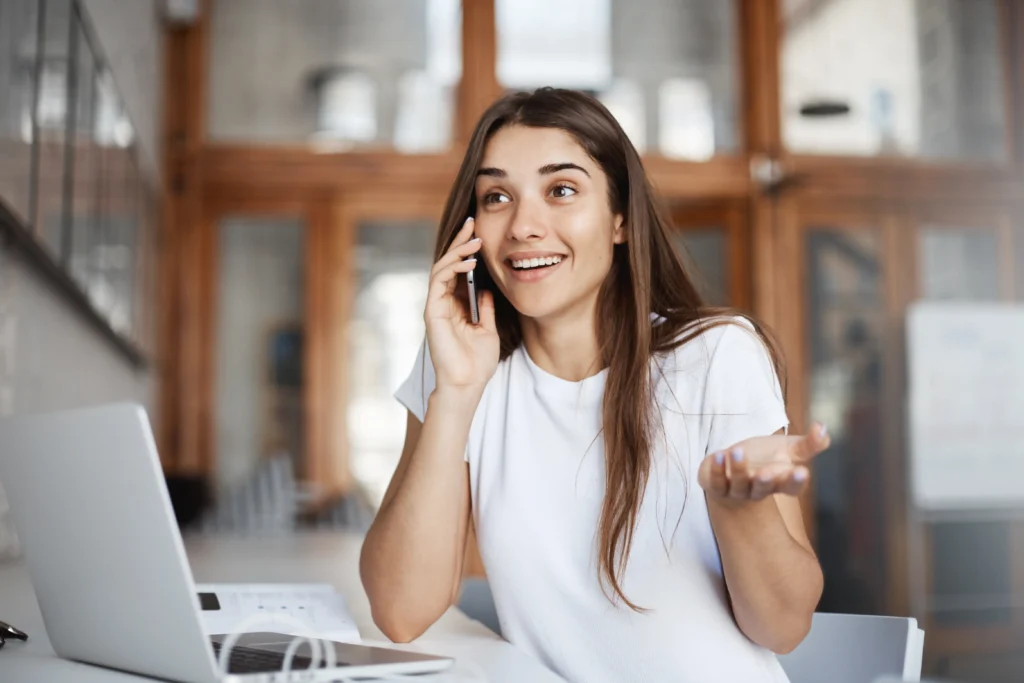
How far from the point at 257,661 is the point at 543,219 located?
2.51 feet

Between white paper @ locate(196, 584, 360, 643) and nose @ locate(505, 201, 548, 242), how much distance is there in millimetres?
566

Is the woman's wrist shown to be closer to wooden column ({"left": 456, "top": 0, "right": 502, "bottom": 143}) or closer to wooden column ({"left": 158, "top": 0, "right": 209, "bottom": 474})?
wooden column ({"left": 158, "top": 0, "right": 209, "bottom": 474})

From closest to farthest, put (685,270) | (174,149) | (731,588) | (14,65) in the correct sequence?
(731,588), (685,270), (14,65), (174,149)

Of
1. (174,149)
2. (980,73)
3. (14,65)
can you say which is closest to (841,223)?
(980,73)

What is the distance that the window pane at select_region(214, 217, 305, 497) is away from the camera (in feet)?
15.5

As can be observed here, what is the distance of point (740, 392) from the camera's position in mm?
1338

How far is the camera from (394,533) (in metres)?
1.36

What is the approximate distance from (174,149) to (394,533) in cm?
380

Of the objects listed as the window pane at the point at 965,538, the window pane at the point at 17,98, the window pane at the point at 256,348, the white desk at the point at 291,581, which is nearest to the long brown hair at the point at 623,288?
the white desk at the point at 291,581

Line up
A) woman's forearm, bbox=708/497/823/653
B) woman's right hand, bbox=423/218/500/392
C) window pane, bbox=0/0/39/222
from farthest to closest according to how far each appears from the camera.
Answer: window pane, bbox=0/0/39/222 < woman's right hand, bbox=423/218/500/392 < woman's forearm, bbox=708/497/823/653

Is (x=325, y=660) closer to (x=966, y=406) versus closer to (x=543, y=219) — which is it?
(x=543, y=219)

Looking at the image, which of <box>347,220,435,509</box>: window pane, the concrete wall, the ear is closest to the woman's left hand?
the ear

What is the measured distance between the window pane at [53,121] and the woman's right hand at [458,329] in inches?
35.3

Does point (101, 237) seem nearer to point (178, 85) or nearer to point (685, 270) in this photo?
point (685, 270)
